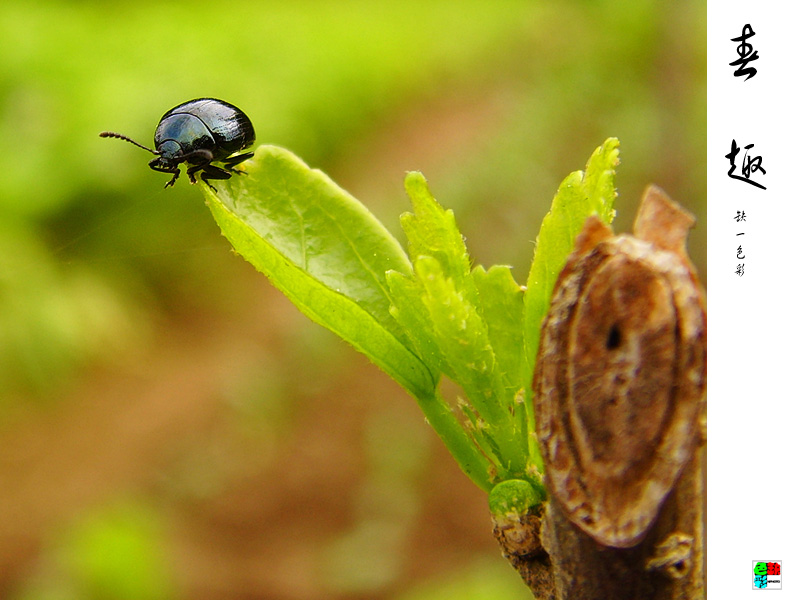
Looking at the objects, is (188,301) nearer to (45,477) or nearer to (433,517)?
(45,477)

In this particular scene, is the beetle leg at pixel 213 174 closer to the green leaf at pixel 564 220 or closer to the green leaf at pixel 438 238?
the green leaf at pixel 438 238

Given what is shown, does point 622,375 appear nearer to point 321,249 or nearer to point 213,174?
point 321,249

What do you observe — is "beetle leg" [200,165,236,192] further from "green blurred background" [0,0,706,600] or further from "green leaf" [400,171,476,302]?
"green blurred background" [0,0,706,600]

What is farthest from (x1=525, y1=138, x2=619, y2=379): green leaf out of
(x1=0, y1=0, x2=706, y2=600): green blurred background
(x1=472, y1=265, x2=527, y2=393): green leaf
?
(x1=0, y1=0, x2=706, y2=600): green blurred background

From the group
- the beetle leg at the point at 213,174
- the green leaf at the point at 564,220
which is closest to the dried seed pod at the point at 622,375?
the green leaf at the point at 564,220
